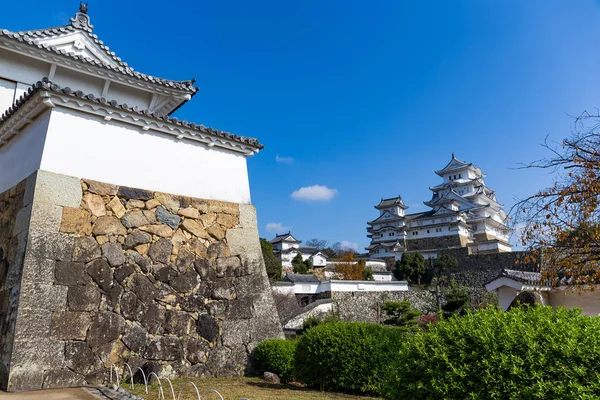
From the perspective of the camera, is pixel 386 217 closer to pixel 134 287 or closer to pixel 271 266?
pixel 271 266

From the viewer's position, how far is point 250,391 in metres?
6.28

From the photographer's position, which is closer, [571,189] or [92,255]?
[571,189]

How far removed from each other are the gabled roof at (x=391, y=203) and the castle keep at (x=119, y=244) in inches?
2031

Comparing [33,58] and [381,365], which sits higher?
[33,58]

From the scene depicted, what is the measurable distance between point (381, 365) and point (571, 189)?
12.7ft

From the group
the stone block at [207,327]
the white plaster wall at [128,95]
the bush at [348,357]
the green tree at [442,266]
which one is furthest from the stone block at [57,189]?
the green tree at [442,266]

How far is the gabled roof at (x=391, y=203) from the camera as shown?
2311 inches

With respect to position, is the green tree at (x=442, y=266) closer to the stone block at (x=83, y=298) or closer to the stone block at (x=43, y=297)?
the stone block at (x=83, y=298)

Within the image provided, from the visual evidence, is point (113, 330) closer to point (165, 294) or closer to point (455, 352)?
point (165, 294)

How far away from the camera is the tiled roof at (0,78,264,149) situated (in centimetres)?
665

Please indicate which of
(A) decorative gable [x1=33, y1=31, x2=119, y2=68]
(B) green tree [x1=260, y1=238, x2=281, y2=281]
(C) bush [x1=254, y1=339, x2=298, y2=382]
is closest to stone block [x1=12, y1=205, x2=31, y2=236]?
(C) bush [x1=254, y1=339, x2=298, y2=382]

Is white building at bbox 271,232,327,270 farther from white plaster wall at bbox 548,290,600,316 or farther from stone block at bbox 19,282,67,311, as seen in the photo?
stone block at bbox 19,282,67,311

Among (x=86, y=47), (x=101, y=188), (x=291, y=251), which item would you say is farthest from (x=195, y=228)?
(x=291, y=251)

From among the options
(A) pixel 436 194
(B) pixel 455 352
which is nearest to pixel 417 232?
(A) pixel 436 194
